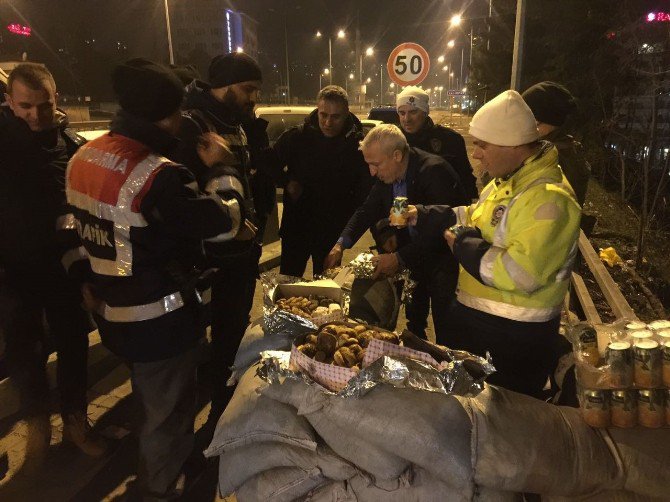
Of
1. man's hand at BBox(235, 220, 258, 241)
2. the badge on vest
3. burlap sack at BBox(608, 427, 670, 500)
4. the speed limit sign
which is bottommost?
burlap sack at BBox(608, 427, 670, 500)

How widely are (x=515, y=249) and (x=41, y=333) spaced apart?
112 inches

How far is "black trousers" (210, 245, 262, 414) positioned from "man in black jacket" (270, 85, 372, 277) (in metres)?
0.91

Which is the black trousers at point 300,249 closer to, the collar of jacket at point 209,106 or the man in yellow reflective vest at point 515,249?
the collar of jacket at point 209,106

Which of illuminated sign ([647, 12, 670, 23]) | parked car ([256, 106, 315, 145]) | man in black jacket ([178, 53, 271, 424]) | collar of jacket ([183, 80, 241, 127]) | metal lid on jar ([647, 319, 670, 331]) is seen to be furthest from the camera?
parked car ([256, 106, 315, 145])

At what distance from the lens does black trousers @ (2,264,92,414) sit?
3.09m

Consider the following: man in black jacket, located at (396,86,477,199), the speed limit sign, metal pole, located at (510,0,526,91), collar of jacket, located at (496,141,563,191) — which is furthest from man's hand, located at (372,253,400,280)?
metal pole, located at (510,0,526,91)

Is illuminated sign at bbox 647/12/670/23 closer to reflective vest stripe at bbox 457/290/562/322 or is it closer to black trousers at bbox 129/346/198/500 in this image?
reflective vest stripe at bbox 457/290/562/322

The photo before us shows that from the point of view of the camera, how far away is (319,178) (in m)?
4.26

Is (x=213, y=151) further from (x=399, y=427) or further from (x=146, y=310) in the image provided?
(x=399, y=427)

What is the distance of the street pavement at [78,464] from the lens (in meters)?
2.96

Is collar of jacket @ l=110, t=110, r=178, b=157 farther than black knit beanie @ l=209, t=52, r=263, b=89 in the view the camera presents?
No

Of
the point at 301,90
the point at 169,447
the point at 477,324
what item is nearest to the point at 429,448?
the point at 477,324

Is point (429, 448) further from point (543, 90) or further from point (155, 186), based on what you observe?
point (543, 90)

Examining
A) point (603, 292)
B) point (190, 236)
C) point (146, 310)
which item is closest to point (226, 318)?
point (146, 310)
